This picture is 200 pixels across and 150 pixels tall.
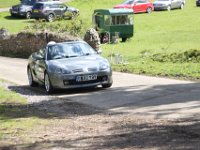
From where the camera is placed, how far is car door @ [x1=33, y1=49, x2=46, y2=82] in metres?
16.4

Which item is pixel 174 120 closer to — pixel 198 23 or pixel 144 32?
pixel 144 32

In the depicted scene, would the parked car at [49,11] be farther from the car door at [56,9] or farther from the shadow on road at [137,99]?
the shadow on road at [137,99]

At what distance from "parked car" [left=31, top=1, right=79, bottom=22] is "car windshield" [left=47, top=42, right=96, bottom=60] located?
32.2 m

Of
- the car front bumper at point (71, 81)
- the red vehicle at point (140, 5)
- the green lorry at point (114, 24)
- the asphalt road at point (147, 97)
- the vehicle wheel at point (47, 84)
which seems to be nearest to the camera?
the asphalt road at point (147, 97)

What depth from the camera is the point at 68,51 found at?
16.6 metres

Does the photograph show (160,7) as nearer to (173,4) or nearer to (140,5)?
(173,4)

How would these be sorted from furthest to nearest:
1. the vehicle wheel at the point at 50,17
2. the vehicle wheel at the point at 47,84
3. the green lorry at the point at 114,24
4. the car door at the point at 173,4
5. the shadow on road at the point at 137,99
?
the car door at the point at 173,4 → the vehicle wheel at the point at 50,17 → the green lorry at the point at 114,24 → the vehicle wheel at the point at 47,84 → the shadow on road at the point at 137,99

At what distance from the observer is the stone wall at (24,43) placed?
102 ft

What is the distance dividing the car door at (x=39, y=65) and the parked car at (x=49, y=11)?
31.7m

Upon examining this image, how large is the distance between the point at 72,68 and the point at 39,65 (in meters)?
1.85

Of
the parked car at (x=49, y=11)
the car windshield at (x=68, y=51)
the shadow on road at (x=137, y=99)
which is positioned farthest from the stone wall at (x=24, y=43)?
the shadow on road at (x=137, y=99)

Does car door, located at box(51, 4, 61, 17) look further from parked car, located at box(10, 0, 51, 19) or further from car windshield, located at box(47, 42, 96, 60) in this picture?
car windshield, located at box(47, 42, 96, 60)

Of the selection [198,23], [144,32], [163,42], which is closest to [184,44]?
[163,42]

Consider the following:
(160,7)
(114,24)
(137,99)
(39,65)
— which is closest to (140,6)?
(160,7)
